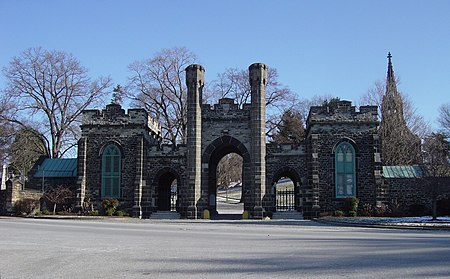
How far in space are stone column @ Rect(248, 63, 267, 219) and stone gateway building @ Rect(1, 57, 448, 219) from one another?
61 mm

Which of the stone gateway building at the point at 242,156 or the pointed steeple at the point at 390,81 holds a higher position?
the pointed steeple at the point at 390,81

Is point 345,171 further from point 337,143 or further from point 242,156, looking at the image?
point 242,156

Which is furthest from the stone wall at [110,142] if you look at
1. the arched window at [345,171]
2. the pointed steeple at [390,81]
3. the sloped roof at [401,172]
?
the pointed steeple at [390,81]

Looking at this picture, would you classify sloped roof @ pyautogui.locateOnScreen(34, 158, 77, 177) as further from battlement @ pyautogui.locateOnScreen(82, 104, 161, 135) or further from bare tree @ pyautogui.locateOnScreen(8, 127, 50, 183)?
bare tree @ pyautogui.locateOnScreen(8, 127, 50, 183)

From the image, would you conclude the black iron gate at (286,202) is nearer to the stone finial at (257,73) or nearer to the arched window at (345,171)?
the arched window at (345,171)

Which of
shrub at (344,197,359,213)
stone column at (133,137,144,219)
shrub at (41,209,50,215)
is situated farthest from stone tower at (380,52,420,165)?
shrub at (41,209,50,215)

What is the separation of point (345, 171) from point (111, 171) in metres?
14.9

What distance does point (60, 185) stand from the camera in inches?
1347

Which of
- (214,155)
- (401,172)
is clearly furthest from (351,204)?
(214,155)

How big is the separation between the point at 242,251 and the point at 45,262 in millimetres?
4480

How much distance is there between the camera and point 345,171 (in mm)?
31391

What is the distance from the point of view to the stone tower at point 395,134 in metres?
45.2

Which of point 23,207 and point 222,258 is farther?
point 23,207

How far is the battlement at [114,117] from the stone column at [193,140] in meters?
3.45
